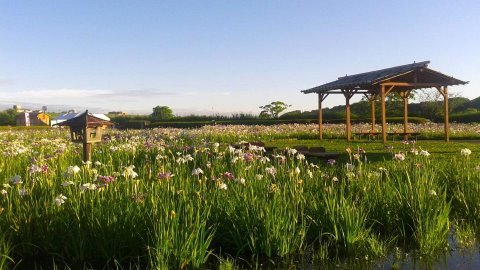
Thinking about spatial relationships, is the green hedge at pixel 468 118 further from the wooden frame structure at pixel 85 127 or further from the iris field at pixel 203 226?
the wooden frame structure at pixel 85 127

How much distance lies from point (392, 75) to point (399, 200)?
14.1m

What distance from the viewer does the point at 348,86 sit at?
2012 centimetres

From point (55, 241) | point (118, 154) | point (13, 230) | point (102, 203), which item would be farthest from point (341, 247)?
point (118, 154)

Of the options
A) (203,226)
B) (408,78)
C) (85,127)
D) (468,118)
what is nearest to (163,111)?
(468,118)

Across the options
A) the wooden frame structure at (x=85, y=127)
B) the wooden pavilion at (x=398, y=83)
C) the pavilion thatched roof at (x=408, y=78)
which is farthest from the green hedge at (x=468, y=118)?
the wooden frame structure at (x=85, y=127)

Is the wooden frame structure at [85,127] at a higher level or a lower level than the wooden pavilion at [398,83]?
lower

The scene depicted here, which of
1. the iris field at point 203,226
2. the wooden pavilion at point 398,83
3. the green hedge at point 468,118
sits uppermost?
the wooden pavilion at point 398,83

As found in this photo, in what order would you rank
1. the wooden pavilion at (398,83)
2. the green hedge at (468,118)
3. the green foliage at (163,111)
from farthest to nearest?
the green foliage at (163,111)
the green hedge at (468,118)
the wooden pavilion at (398,83)

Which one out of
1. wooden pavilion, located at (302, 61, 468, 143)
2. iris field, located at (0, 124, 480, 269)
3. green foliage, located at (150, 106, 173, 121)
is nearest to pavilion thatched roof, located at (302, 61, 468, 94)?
wooden pavilion, located at (302, 61, 468, 143)

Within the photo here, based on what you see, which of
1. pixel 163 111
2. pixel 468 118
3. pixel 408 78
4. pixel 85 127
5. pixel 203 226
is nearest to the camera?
pixel 203 226

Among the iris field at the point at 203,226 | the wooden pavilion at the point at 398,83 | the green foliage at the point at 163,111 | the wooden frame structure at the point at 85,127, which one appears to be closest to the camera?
the iris field at the point at 203,226

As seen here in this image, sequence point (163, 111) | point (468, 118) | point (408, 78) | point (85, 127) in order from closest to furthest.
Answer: point (85, 127) → point (408, 78) → point (468, 118) → point (163, 111)

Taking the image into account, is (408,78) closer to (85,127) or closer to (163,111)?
(85,127)

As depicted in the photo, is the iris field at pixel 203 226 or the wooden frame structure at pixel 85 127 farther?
the wooden frame structure at pixel 85 127
